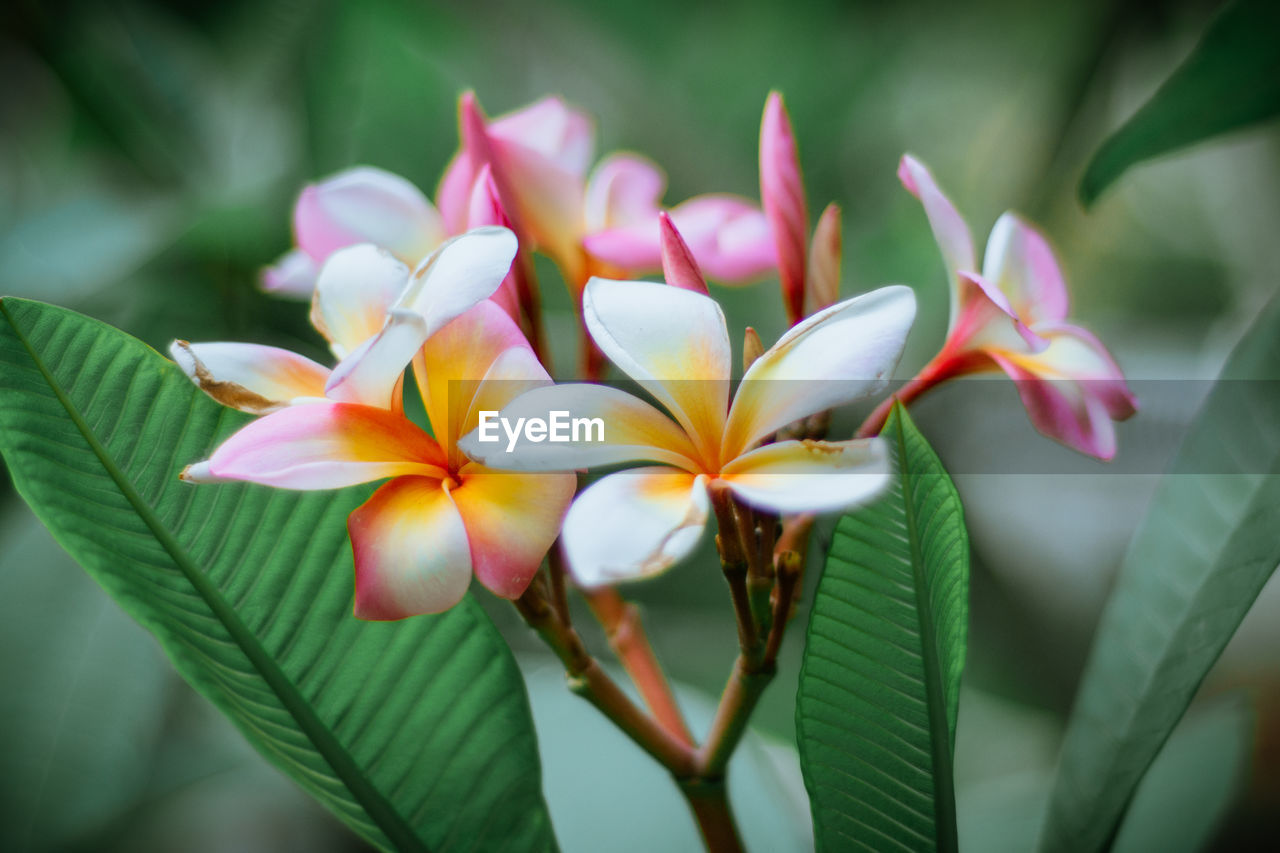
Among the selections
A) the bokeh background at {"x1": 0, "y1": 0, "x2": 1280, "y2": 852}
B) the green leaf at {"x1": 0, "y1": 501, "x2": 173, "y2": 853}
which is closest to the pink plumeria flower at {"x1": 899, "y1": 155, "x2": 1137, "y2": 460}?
the bokeh background at {"x1": 0, "y1": 0, "x2": 1280, "y2": 852}

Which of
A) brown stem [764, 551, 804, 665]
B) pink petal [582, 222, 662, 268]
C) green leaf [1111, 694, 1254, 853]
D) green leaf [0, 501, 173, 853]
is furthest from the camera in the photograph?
green leaf [0, 501, 173, 853]

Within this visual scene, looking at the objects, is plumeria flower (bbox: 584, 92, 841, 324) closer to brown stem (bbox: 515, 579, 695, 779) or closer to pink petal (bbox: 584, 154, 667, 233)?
pink petal (bbox: 584, 154, 667, 233)

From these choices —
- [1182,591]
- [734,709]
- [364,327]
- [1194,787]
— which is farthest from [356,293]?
[1194,787]

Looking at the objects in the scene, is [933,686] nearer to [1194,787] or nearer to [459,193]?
[459,193]

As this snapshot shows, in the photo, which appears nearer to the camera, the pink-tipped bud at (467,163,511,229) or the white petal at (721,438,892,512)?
the white petal at (721,438,892,512)

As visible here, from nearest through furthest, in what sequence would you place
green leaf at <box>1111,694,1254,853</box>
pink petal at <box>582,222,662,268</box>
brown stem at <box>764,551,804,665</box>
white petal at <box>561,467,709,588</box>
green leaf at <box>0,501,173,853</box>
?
white petal at <box>561,467,709,588</box> → brown stem at <box>764,551,804,665</box> → pink petal at <box>582,222,662,268</box> → green leaf at <box>1111,694,1254,853</box> → green leaf at <box>0,501,173,853</box>

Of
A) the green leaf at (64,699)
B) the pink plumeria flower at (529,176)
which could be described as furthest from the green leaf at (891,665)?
the green leaf at (64,699)

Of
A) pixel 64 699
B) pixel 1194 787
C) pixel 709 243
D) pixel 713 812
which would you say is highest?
pixel 709 243
